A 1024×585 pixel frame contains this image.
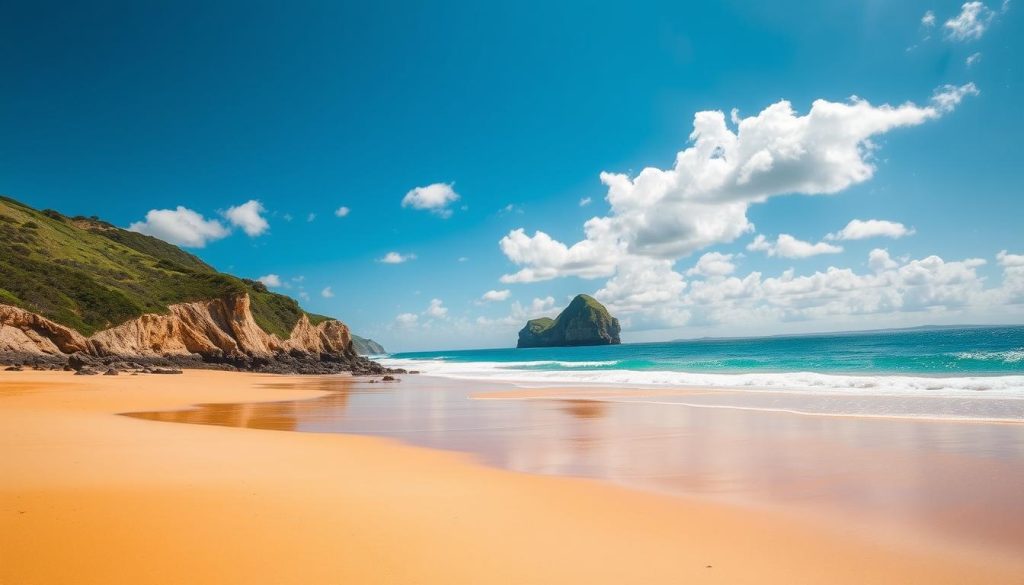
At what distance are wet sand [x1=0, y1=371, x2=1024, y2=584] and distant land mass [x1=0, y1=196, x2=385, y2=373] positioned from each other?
93.1ft

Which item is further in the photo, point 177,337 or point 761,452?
point 177,337

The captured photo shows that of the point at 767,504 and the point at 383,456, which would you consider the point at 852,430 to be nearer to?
the point at 767,504

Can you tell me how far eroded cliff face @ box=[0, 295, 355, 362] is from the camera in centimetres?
3166

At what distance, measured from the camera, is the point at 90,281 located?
129 ft

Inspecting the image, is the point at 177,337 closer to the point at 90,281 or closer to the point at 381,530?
the point at 90,281

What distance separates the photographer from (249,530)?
14.4 feet

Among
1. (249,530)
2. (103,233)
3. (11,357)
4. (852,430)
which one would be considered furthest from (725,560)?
(103,233)

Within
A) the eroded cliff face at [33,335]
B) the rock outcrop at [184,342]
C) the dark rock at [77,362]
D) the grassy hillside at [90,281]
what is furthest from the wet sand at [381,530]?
the grassy hillside at [90,281]

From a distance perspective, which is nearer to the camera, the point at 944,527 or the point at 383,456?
the point at 944,527

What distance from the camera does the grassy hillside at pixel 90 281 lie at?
3488cm

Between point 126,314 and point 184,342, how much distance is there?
6.89m

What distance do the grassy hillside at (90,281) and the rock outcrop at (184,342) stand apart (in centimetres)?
86

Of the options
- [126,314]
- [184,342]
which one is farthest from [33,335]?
[184,342]

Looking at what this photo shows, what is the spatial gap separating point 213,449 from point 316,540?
5.43 meters
